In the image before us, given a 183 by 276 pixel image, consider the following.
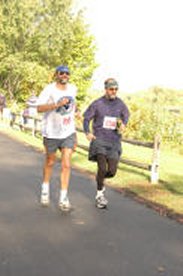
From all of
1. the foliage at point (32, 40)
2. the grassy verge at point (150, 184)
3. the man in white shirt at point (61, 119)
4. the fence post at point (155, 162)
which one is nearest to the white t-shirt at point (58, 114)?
A: the man in white shirt at point (61, 119)

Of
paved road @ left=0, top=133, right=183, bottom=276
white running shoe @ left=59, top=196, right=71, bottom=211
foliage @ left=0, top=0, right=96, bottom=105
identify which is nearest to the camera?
paved road @ left=0, top=133, right=183, bottom=276

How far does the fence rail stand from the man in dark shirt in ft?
9.15

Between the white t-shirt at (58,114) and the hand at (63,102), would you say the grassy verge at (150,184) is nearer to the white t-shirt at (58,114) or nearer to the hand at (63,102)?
A: the white t-shirt at (58,114)

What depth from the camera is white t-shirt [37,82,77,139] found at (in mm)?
7773

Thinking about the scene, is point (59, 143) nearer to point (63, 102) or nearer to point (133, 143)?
point (63, 102)

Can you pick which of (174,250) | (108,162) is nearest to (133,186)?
(108,162)

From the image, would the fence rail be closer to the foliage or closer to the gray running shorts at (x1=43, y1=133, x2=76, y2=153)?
the gray running shorts at (x1=43, y1=133, x2=76, y2=153)

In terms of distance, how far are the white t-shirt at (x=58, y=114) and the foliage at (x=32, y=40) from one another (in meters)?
41.3

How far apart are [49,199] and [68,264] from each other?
341 centimetres

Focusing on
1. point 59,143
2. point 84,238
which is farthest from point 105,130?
point 84,238

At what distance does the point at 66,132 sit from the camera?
25.9 feet

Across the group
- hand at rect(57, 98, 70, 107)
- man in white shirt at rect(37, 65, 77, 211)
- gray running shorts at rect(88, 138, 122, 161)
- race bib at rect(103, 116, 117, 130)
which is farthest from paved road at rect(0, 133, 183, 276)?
hand at rect(57, 98, 70, 107)

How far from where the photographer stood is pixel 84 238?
251 inches

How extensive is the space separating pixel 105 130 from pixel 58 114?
2.75ft
